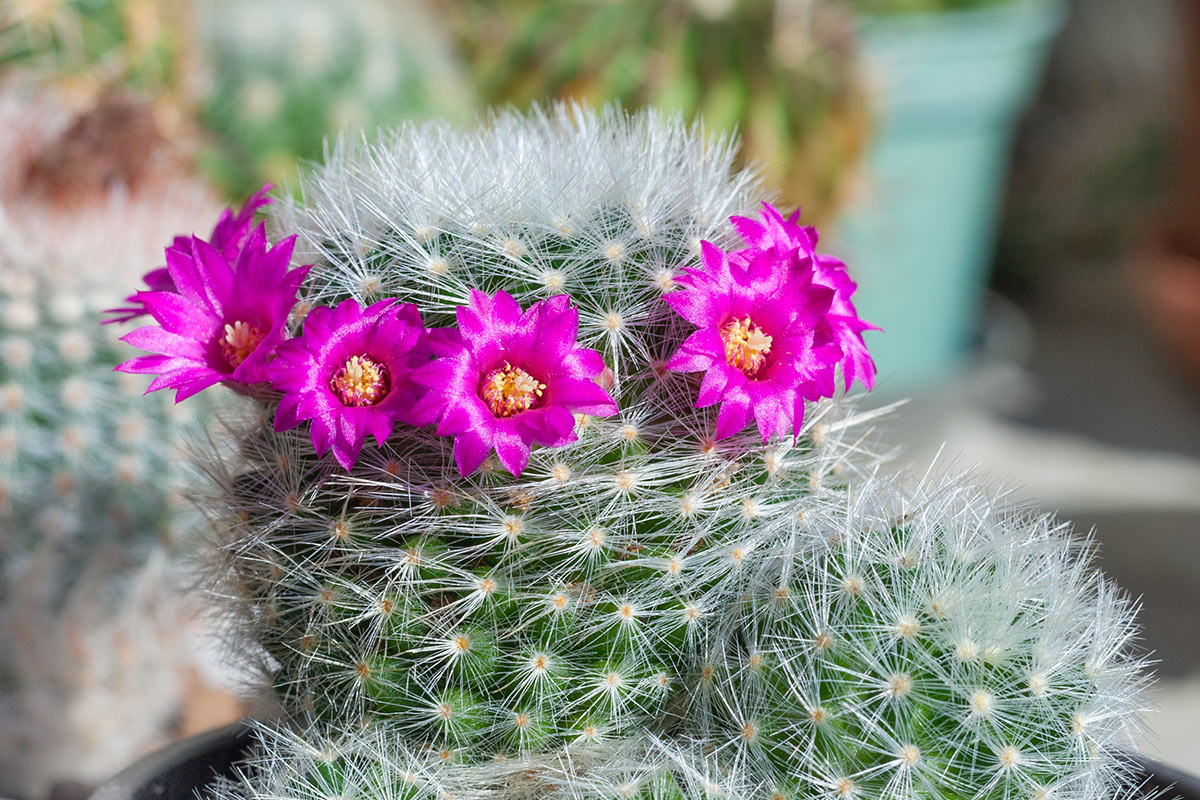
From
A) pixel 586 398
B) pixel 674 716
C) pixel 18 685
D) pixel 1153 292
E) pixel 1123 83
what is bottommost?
pixel 1153 292

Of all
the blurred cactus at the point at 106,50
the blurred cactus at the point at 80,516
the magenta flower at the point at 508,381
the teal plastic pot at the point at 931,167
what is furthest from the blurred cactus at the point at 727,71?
the magenta flower at the point at 508,381

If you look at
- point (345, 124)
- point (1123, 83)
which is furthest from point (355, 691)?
point (1123, 83)

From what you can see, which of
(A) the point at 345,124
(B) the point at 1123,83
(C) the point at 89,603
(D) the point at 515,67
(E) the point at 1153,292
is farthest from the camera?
(B) the point at 1123,83

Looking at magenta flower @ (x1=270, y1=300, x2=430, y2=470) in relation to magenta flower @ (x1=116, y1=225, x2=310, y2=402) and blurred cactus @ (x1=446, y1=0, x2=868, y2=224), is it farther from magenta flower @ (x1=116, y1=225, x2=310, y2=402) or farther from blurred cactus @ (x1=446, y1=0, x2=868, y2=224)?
blurred cactus @ (x1=446, y1=0, x2=868, y2=224)

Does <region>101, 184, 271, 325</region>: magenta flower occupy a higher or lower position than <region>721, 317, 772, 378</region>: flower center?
higher

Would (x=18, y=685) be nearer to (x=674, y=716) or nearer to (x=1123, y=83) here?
(x=674, y=716)

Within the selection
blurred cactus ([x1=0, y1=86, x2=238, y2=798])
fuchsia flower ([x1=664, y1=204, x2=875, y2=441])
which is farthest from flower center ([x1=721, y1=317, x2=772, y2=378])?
blurred cactus ([x1=0, y1=86, x2=238, y2=798])

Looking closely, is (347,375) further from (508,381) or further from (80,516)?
(80,516)
